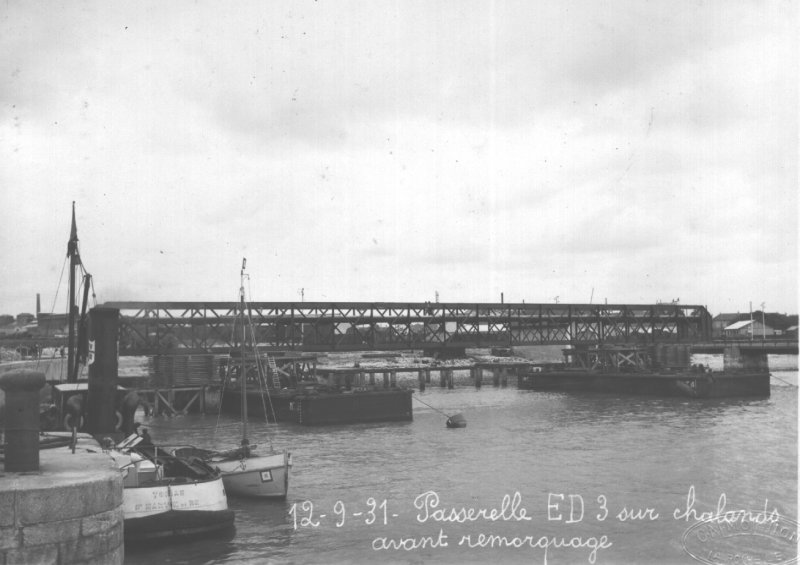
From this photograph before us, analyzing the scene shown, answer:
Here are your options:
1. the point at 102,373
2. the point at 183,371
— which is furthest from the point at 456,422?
the point at 183,371

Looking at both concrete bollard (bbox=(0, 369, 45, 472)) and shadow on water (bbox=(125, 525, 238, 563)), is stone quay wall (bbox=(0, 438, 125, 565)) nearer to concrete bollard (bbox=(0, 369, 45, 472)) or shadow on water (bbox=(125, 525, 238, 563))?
concrete bollard (bbox=(0, 369, 45, 472))

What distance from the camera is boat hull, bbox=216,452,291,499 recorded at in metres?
33.0

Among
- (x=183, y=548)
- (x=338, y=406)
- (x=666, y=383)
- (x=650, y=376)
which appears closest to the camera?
(x=183, y=548)

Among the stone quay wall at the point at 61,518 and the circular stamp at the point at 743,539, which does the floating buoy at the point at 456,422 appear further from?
the stone quay wall at the point at 61,518

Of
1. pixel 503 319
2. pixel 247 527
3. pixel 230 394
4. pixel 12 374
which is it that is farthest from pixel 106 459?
pixel 503 319

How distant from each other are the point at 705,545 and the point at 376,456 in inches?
906

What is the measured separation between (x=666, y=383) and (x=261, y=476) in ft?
232

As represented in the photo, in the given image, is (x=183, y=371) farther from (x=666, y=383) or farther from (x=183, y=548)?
(x=183, y=548)

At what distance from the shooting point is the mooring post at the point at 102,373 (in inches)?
1300

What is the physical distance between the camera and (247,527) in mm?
29047

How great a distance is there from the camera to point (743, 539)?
2655 cm

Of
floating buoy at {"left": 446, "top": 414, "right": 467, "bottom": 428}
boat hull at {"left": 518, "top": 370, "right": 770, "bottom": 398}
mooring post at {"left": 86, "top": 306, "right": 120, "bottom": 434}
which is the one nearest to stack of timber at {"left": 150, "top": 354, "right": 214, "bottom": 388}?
floating buoy at {"left": 446, "top": 414, "right": 467, "bottom": 428}

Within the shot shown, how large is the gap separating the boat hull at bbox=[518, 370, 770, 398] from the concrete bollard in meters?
85.5

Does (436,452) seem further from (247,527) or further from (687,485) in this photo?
(247,527)
